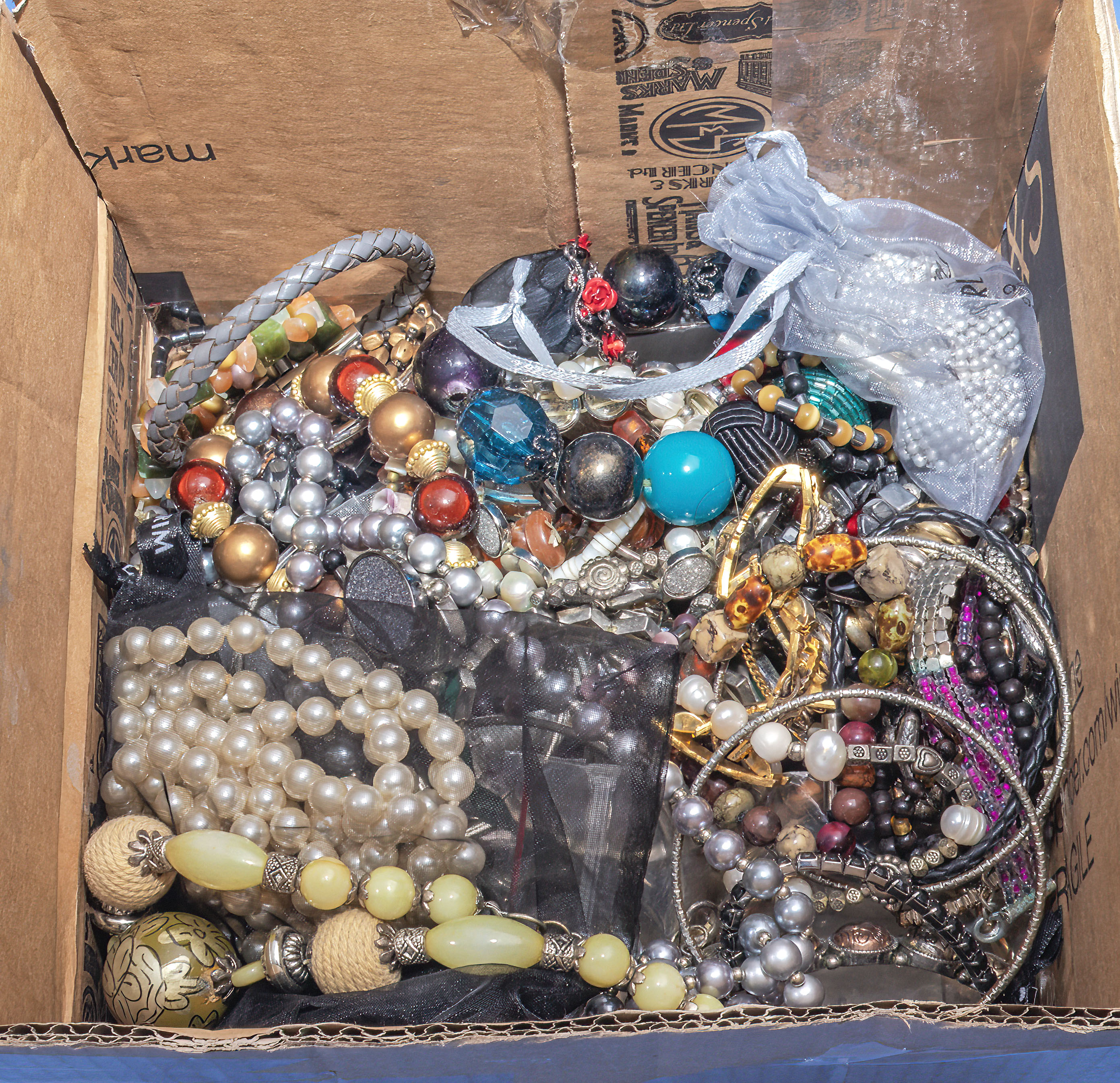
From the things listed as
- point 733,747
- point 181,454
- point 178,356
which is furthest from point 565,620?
point 178,356

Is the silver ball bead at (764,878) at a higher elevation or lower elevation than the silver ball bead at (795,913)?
higher

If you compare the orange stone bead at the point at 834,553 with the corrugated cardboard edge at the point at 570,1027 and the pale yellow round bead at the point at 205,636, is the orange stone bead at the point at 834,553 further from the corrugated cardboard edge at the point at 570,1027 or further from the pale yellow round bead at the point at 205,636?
the pale yellow round bead at the point at 205,636

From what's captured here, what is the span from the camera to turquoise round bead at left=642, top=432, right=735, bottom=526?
1129mm

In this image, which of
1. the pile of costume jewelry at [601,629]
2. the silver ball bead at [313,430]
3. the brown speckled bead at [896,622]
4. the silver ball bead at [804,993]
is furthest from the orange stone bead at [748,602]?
the silver ball bead at [313,430]

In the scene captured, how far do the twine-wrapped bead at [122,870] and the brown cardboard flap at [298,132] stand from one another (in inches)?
30.8

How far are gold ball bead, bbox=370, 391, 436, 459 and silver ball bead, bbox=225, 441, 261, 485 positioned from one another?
167 millimetres

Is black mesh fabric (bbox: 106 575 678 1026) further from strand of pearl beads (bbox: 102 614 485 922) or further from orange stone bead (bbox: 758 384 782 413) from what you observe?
orange stone bead (bbox: 758 384 782 413)

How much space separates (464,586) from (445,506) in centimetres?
10

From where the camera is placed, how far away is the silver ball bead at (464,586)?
112 centimetres

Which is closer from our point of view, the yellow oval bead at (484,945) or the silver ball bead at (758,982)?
the yellow oval bead at (484,945)

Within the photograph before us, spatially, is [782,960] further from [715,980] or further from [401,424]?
[401,424]

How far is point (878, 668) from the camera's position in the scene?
1.09 m

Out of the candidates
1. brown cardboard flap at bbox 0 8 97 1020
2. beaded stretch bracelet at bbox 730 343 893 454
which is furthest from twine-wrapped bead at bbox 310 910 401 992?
beaded stretch bracelet at bbox 730 343 893 454

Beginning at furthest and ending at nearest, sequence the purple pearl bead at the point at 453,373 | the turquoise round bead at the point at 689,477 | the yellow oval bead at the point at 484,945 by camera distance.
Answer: the purple pearl bead at the point at 453,373
the turquoise round bead at the point at 689,477
the yellow oval bead at the point at 484,945
